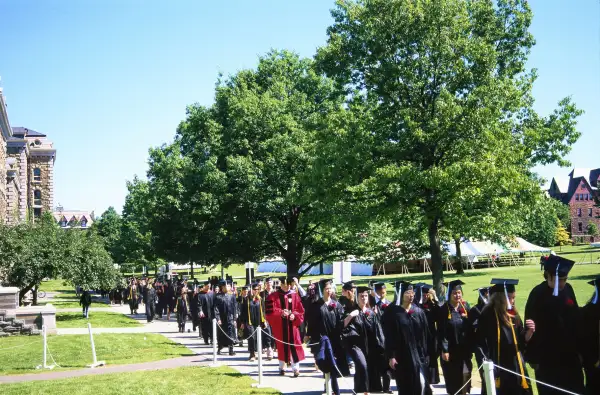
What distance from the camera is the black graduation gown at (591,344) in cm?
768

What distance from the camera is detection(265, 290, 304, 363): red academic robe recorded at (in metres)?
14.5

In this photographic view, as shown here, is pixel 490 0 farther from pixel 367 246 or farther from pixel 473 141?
pixel 367 246

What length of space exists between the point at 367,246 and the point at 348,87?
1216 cm

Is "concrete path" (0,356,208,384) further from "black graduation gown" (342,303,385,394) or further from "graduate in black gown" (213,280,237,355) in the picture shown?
"black graduation gown" (342,303,385,394)

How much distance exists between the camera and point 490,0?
28.9m

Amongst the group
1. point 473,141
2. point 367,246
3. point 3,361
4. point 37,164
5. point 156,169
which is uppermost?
point 37,164

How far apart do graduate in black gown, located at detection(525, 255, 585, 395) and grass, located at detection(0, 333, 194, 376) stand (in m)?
11.8

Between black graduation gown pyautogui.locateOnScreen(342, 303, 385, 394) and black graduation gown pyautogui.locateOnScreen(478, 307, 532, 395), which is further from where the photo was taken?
black graduation gown pyautogui.locateOnScreen(342, 303, 385, 394)

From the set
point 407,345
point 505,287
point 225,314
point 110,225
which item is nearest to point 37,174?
point 110,225

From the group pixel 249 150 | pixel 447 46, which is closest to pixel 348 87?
pixel 447 46

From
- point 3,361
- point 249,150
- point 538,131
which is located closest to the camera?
point 3,361

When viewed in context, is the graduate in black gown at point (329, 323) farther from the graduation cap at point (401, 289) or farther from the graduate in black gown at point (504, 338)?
the graduate in black gown at point (504, 338)

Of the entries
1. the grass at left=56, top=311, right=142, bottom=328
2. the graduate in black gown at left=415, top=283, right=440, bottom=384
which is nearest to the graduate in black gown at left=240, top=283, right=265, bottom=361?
the graduate in black gown at left=415, top=283, right=440, bottom=384

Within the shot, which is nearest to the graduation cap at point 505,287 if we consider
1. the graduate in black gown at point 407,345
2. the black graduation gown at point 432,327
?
the graduate in black gown at point 407,345
